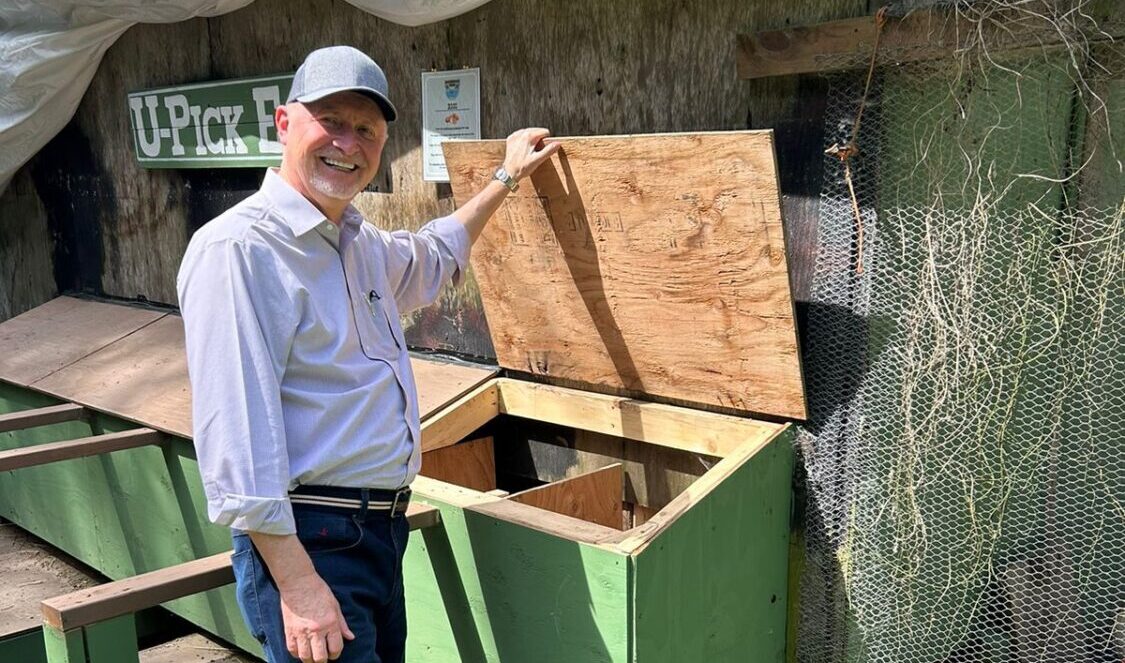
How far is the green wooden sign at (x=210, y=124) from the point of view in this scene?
3295 mm

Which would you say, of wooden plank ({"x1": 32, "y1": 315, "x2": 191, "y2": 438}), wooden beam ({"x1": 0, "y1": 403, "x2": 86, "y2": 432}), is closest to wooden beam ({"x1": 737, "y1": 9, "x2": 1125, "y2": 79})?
wooden plank ({"x1": 32, "y1": 315, "x2": 191, "y2": 438})

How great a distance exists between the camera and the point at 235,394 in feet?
4.56

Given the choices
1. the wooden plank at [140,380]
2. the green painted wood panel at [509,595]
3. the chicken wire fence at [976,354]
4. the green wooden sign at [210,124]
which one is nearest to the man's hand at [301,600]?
the green painted wood panel at [509,595]

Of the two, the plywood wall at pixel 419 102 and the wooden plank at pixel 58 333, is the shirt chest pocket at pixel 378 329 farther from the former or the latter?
the wooden plank at pixel 58 333

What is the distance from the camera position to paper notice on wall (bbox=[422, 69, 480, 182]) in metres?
2.77

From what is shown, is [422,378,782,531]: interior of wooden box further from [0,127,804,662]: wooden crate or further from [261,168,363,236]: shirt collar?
[261,168,363,236]: shirt collar

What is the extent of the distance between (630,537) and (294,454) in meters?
0.64

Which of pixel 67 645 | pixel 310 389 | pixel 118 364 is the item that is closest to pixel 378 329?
pixel 310 389

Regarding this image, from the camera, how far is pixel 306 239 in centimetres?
155

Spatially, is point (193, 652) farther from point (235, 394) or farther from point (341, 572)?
point (235, 394)

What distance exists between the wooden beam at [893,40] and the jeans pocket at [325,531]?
133cm

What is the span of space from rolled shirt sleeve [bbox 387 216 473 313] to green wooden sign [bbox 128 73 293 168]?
4.43 feet

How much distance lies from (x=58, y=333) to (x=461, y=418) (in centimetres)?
Answer: 231

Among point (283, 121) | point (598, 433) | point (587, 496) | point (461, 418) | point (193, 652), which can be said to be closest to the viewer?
point (283, 121)
